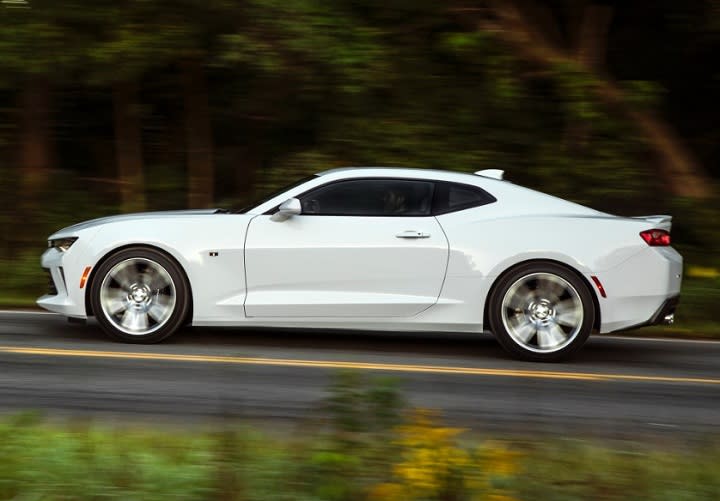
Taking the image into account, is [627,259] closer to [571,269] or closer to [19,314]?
[571,269]

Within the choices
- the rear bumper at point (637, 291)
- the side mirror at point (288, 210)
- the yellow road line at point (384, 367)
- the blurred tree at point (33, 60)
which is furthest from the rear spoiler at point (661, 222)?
the blurred tree at point (33, 60)

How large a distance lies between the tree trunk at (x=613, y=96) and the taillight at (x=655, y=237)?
5.39 m

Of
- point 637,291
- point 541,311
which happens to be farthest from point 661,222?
point 541,311

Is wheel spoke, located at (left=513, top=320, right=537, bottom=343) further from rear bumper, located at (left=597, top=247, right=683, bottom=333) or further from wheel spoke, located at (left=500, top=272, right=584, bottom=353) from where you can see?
rear bumper, located at (left=597, top=247, right=683, bottom=333)

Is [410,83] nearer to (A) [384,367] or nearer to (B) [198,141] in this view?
(B) [198,141]

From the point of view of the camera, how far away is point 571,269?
26.7 ft

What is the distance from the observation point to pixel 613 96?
44.1 ft

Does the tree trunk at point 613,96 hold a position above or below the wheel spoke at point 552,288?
above

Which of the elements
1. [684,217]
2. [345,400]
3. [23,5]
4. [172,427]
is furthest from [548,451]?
[23,5]

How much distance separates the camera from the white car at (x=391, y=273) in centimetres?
811

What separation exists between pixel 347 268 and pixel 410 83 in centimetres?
597

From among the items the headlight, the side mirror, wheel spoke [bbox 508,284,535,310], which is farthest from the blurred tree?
wheel spoke [bbox 508,284,535,310]

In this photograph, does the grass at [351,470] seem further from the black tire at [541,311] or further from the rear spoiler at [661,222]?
the rear spoiler at [661,222]

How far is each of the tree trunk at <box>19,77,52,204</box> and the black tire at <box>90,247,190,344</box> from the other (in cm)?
703
